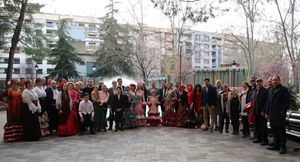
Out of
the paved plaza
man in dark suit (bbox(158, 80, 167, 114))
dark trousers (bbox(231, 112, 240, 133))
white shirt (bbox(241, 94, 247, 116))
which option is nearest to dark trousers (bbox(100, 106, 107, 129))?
the paved plaza

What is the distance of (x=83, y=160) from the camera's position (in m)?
7.02

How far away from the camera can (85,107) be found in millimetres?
10719

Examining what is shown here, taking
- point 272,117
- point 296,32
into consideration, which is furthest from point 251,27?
point 272,117

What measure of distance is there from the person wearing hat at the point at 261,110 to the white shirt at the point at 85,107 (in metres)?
5.02

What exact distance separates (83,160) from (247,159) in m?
3.46

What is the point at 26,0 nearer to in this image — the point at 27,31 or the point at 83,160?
the point at 27,31

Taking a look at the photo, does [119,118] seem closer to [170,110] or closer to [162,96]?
[170,110]

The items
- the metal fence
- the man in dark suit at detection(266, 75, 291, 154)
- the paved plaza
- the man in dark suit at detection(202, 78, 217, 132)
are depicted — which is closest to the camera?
the paved plaza

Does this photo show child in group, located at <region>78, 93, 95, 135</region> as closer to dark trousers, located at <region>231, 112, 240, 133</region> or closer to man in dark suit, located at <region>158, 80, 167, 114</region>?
man in dark suit, located at <region>158, 80, 167, 114</region>

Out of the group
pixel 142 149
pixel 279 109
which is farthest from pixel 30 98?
pixel 279 109

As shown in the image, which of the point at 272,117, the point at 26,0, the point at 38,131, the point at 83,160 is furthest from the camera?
the point at 26,0

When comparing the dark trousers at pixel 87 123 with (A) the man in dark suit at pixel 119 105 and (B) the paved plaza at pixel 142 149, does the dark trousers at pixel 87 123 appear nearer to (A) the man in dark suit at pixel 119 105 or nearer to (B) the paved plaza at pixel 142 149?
(B) the paved plaza at pixel 142 149

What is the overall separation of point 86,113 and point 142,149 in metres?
3.20

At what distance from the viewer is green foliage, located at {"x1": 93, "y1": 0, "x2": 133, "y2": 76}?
32.3 metres
